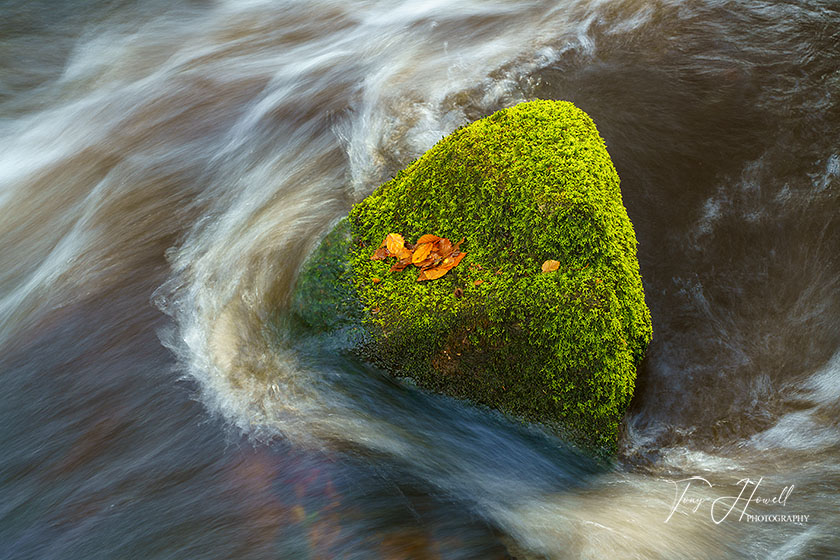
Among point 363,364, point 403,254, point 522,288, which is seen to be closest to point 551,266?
point 522,288

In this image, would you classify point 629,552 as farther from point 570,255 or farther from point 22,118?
point 22,118

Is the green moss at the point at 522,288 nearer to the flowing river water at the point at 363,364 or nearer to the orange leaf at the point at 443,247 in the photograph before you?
the orange leaf at the point at 443,247

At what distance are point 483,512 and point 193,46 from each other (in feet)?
21.9

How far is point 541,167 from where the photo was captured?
4145mm

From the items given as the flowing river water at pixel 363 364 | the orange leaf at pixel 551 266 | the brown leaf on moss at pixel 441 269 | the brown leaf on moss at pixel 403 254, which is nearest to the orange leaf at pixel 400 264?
the brown leaf on moss at pixel 403 254

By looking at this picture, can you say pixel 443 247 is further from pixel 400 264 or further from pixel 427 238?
pixel 400 264

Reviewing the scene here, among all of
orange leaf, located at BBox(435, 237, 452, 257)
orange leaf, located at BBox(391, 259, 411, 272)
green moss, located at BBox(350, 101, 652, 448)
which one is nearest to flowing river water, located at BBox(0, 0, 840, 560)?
green moss, located at BBox(350, 101, 652, 448)

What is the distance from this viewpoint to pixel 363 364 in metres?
4.28

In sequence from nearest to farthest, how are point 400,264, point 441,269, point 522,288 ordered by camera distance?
point 522,288, point 441,269, point 400,264

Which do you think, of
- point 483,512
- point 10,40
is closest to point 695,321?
point 483,512

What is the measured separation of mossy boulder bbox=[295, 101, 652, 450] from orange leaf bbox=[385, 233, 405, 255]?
0.17ft

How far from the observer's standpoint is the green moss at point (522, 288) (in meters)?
3.76

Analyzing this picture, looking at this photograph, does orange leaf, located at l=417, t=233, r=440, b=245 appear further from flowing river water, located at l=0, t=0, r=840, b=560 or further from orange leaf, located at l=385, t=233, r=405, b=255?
flowing river water, located at l=0, t=0, r=840, b=560

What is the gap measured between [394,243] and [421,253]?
195 millimetres
